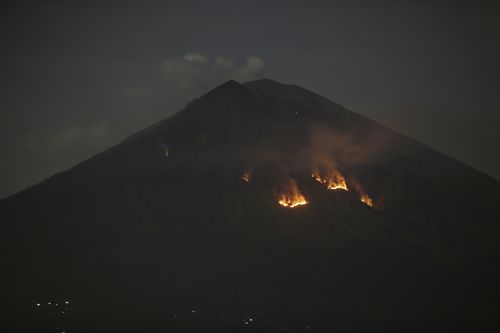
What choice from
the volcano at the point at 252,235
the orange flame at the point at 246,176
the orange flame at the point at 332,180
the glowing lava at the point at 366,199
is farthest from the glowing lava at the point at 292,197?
the glowing lava at the point at 366,199

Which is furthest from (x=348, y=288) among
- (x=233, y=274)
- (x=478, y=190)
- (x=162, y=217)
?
(x=478, y=190)

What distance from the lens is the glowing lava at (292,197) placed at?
10394 cm

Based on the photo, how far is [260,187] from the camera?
10575 cm

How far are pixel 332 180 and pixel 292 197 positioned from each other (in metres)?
8.58

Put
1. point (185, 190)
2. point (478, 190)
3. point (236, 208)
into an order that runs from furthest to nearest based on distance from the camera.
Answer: point (478, 190) < point (185, 190) < point (236, 208)

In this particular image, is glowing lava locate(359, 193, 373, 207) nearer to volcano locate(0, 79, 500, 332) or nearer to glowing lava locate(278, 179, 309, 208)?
volcano locate(0, 79, 500, 332)

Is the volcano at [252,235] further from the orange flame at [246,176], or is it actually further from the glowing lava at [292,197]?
the glowing lava at [292,197]

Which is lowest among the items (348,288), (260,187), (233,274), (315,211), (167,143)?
(348,288)

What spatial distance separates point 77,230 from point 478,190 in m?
69.4

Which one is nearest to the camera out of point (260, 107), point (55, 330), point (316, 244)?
point (55, 330)

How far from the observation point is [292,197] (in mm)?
105250

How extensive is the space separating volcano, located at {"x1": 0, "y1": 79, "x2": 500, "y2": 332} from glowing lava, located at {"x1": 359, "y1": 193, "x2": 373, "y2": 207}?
22 centimetres

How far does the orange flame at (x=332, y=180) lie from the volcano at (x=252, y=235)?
25 cm

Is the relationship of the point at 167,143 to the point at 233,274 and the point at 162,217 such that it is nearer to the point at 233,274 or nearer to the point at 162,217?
the point at 162,217
